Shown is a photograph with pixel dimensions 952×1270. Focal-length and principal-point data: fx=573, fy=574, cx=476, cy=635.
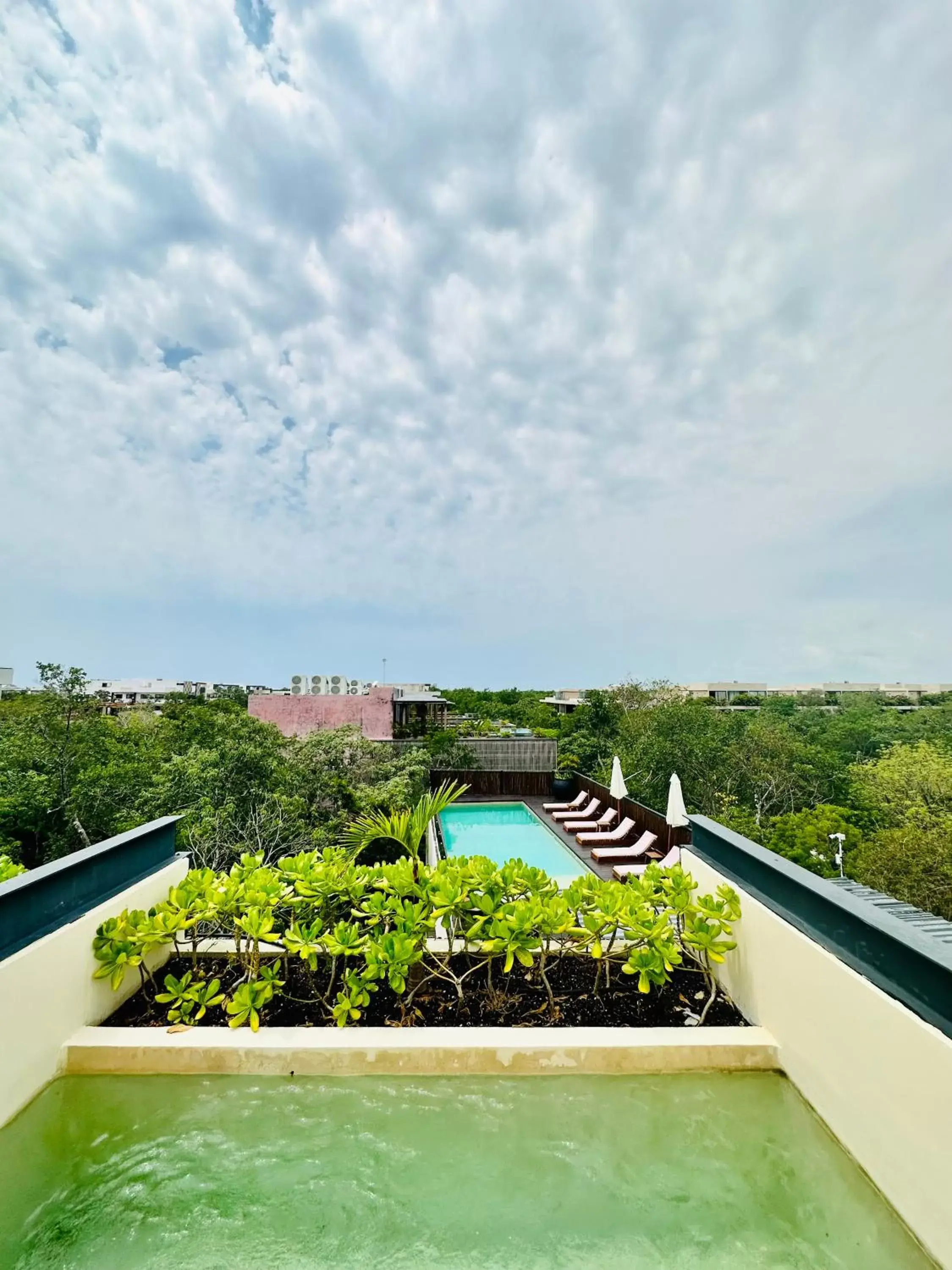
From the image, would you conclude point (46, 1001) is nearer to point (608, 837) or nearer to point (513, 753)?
point (608, 837)

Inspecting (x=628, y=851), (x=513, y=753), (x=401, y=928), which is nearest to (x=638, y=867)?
(x=628, y=851)

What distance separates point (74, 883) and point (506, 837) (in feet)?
37.3

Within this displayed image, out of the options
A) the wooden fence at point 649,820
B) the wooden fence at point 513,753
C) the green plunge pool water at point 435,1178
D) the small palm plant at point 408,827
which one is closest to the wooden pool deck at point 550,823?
the wooden fence at point 649,820

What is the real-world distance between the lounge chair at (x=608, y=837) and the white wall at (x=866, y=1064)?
8875mm

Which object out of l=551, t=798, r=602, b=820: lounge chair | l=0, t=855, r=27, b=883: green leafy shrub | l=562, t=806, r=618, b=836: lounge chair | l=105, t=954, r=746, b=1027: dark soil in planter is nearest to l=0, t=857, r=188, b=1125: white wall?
l=105, t=954, r=746, b=1027: dark soil in planter

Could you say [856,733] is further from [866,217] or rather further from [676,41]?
[676,41]

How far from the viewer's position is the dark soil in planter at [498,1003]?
288 cm

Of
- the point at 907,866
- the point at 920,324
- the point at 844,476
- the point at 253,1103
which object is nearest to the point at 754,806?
the point at 907,866

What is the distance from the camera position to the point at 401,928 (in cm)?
290

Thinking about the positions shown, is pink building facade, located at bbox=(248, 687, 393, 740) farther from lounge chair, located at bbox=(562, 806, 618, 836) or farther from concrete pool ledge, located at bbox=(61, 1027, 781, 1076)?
concrete pool ledge, located at bbox=(61, 1027, 781, 1076)

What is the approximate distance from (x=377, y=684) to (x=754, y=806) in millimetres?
15017

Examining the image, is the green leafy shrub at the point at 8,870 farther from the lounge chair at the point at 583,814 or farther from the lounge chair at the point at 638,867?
the lounge chair at the point at 583,814

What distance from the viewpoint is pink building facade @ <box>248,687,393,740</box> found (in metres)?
20.9

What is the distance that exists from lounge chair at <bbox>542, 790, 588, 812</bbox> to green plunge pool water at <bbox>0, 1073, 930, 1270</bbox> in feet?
41.1
